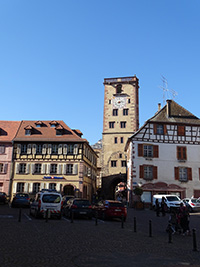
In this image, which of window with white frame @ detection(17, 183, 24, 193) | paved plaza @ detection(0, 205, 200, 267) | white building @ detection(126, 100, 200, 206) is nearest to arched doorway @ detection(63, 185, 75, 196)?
window with white frame @ detection(17, 183, 24, 193)

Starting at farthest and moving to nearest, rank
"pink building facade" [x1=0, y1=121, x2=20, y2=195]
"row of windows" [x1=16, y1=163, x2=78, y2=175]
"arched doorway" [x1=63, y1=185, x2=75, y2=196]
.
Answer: "arched doorway" [x1=63, y1=185, x2=75, y2=196] → "row of windows" [x1=16, y1=163, x2=78, y2=175] → "pink building facade" [x1=0, y1=121, x2=20, y2=195]

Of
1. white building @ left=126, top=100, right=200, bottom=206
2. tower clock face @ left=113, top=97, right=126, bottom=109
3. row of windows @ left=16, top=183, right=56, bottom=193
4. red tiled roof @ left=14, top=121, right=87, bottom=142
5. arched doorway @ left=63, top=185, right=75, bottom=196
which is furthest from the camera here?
tower clock face @ left=113, top=97, right=126, bottom=109

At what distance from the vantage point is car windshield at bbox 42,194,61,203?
1892 cm

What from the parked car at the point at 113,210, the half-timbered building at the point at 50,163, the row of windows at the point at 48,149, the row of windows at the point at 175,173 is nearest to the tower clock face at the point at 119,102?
the half-timbered building at the point at 50,163

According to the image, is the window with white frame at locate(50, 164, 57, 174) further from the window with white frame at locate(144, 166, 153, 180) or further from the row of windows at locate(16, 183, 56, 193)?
the window with white frame at locate(144, 166, 153, 180)

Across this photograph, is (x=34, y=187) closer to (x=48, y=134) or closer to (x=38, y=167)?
(x=38, y=167)

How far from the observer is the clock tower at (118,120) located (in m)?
55.2

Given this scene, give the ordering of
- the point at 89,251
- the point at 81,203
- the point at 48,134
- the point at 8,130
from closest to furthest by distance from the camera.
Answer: the point at 89,251, the point at 81,203, the point at 48,134, the point at 8,130

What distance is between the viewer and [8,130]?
4600 centimetres

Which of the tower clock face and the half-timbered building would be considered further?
the tower clock face

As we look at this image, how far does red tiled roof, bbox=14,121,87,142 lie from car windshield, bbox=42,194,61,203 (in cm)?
2350

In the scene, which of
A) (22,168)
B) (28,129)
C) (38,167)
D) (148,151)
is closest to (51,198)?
(148,151)

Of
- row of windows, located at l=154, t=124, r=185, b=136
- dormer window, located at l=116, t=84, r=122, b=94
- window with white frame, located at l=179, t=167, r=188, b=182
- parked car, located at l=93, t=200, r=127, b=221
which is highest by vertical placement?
dormer window, located at l=116, t=84, r=122, b=94

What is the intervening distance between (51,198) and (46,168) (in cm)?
2344
